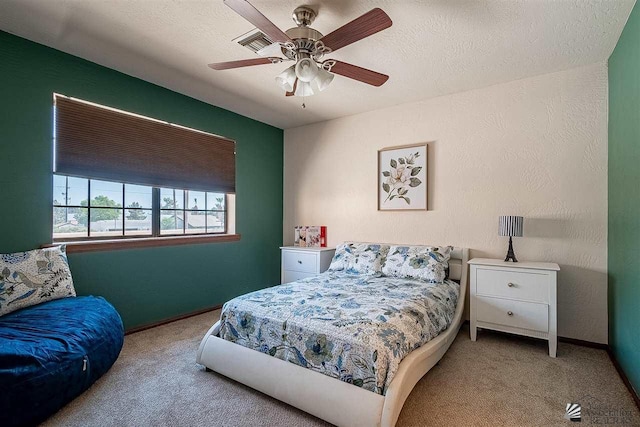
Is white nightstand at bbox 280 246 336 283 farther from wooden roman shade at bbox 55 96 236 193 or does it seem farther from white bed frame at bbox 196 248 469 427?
white bed frame at bbox 196 248 469 427

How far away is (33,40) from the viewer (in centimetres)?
242

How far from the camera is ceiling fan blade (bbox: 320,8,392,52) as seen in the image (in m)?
1.59

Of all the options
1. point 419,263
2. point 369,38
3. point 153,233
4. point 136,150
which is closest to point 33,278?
point 153,233

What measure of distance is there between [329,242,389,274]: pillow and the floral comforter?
0.60 metres

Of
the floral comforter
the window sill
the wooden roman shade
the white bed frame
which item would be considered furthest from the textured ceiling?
the white bed frame

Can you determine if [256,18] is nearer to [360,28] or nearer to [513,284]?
[360,28]

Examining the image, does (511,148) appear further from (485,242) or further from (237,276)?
(237,276)

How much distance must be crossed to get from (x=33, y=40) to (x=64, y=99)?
0.44 m

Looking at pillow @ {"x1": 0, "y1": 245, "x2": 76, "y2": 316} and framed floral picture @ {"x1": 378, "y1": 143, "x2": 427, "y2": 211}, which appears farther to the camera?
A: framed floral picture @ {"x1": 378, "y1": 143, "x2": 427, "y2": 211}

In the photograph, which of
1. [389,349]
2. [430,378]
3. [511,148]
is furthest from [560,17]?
[430,378]

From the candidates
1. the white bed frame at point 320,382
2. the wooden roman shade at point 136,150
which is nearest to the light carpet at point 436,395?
the white bed frame at point 320,382

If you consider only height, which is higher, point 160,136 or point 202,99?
point 202,99

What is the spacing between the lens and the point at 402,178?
3689 mm

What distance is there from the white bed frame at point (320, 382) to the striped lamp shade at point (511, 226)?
1.14 metres
